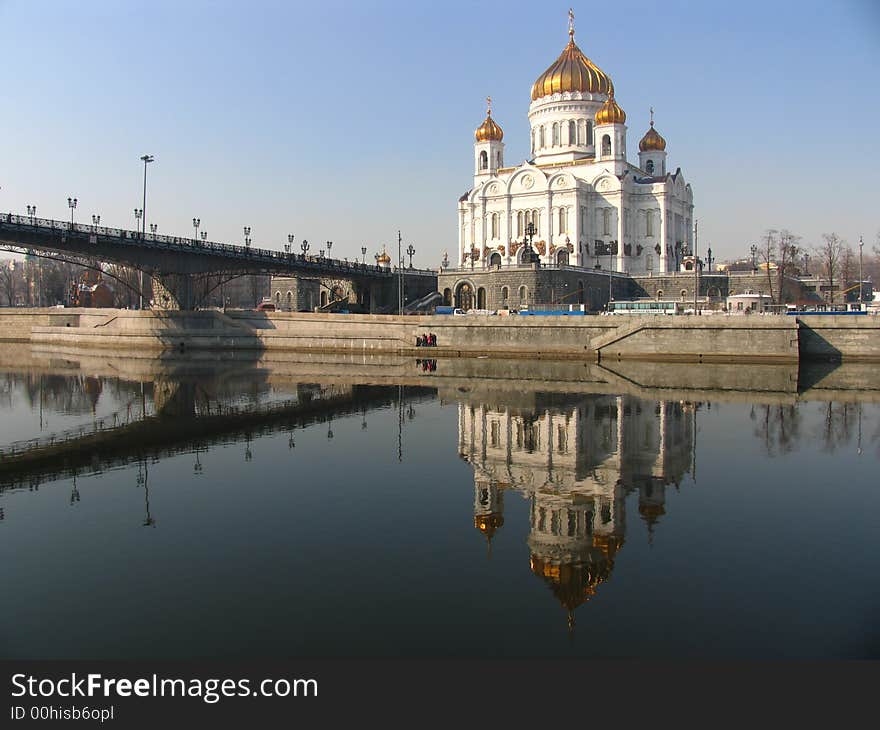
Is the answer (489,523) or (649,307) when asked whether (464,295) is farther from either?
(489,523)

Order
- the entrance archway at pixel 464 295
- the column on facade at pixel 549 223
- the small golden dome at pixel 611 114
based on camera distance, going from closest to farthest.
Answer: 1. the entrance archway at pixel 464 295
2. the small golden dome at pixel 611 114
3. the column on facade at pixel 549 223

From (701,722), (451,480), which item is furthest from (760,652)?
(451,480)

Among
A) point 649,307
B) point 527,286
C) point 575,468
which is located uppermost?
point 527,286

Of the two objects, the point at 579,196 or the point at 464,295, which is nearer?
the point at 464,295

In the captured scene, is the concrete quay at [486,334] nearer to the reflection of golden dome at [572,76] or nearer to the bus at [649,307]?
the bus at [649,307]

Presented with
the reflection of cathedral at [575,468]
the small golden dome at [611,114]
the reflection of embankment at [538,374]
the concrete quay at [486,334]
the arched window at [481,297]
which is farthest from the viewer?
the small golden dome at [611,114]

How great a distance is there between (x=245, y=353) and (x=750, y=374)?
3572 centimetres

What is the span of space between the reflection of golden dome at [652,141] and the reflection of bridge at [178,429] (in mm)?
63818

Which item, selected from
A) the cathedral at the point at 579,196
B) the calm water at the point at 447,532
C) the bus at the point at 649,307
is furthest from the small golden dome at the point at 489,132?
the calm water at the point at 447,532

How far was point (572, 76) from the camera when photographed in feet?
274

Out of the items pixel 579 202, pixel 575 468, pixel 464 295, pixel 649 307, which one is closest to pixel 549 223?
pixel 579 202

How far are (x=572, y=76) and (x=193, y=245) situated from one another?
159 ft

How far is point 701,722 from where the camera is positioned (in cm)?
789

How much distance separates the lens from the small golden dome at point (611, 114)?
80938 mm
